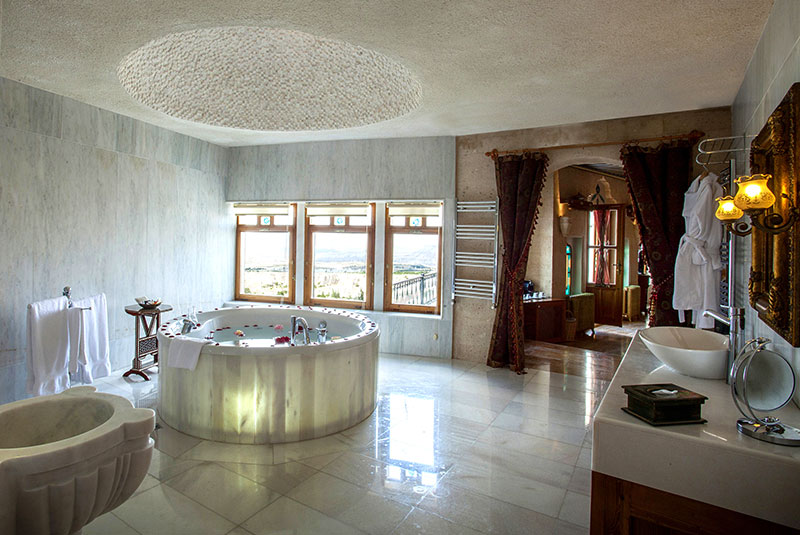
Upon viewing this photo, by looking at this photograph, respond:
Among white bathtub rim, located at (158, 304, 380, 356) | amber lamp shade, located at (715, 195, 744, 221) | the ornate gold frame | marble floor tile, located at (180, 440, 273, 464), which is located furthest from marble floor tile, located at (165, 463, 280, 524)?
amber lamp shade, located at (715, 195, 744, 221)

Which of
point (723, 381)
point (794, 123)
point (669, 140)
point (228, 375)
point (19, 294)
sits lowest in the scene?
point (228, 375)

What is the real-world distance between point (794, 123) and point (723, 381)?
118cm

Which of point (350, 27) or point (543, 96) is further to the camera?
point (543, 96)

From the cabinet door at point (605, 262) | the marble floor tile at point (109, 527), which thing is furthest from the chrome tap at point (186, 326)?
the cabinet door at point (605, 262)

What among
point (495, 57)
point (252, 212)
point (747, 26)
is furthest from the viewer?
point (252, 212)

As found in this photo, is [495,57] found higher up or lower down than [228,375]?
higher up

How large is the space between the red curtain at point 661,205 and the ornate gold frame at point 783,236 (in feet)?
7.88

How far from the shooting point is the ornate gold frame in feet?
5.68

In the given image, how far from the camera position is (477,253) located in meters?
5.60

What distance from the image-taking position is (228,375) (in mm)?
3340

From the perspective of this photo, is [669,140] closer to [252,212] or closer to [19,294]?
[252,212]

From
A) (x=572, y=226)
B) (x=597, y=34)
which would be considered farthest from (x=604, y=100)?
(x=572, y=226)

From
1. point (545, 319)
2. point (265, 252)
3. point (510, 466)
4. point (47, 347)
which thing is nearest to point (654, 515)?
point (510, 466)

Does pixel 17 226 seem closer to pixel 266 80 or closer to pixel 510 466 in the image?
pixel 266 80
